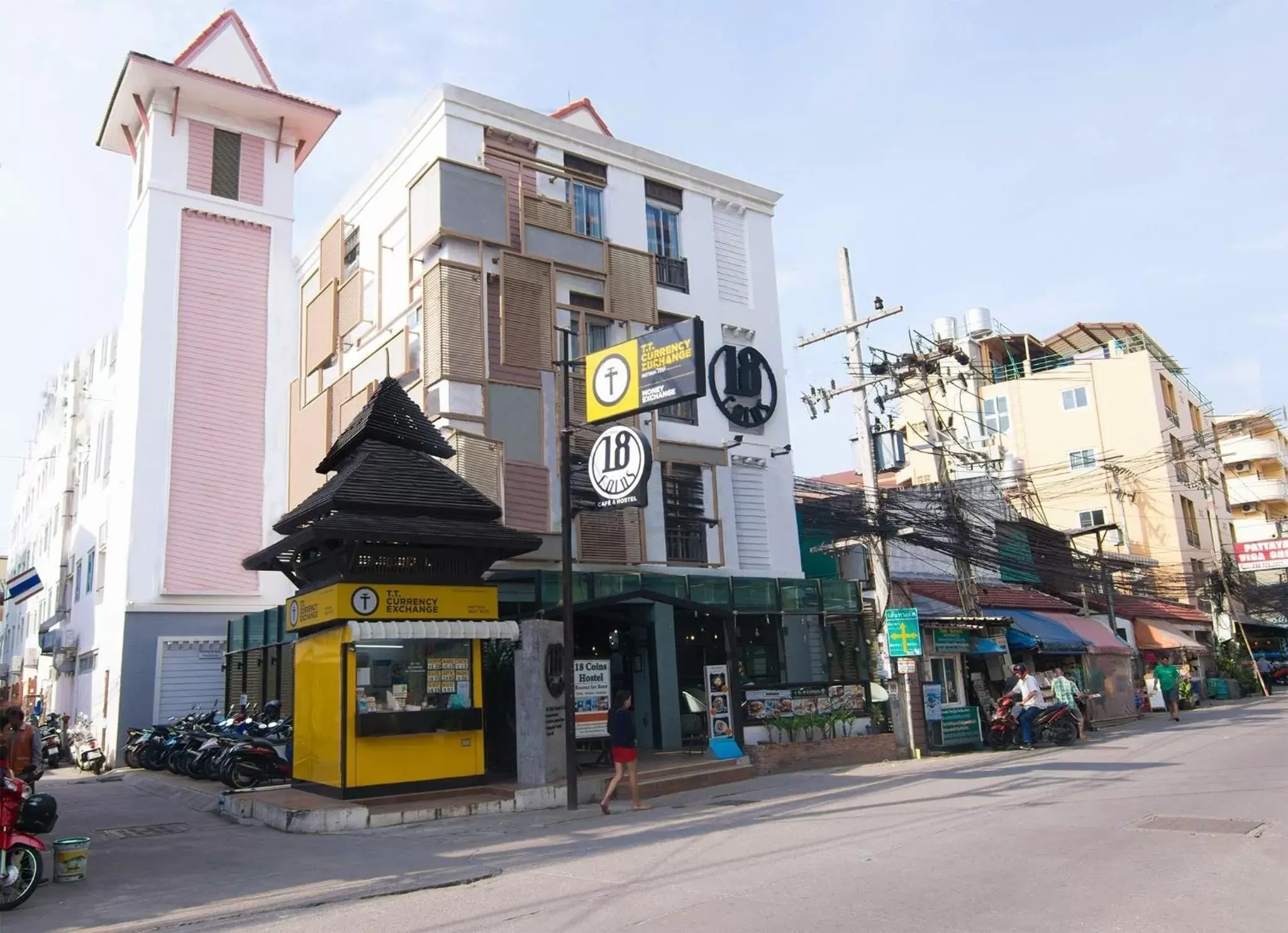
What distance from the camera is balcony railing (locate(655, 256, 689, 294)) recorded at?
24.9 meters

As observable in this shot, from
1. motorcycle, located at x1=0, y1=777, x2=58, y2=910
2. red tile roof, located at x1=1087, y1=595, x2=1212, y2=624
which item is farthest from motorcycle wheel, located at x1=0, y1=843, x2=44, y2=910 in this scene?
red tile roof, located at x1=1087, y1=595, x2=1212, y2=624

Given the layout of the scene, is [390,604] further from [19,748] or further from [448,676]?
[19,748]

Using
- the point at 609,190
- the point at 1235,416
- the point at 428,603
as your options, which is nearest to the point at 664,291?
the point at 609,190

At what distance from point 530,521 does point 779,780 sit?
7.07 metres

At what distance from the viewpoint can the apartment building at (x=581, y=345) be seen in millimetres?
20484

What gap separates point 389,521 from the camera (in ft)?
48.7

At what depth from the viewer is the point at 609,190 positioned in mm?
24453

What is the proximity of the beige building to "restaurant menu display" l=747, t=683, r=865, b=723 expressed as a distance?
2397 cm

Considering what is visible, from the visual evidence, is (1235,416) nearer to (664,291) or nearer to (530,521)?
(664,291)

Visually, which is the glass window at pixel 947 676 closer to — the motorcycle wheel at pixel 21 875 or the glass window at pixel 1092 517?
the motorcycle wheel at pixel 21 875

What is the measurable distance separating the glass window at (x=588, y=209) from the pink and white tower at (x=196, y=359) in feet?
35.8

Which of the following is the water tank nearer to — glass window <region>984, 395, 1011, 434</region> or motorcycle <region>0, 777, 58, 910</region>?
glass window <region>984, 395, 1011, 434</region>

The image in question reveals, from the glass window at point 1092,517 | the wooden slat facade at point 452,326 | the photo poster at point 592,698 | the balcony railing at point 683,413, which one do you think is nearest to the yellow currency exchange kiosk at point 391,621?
the photo poster at point 592,698

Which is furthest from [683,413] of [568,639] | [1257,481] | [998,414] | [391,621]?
[1257,481]
